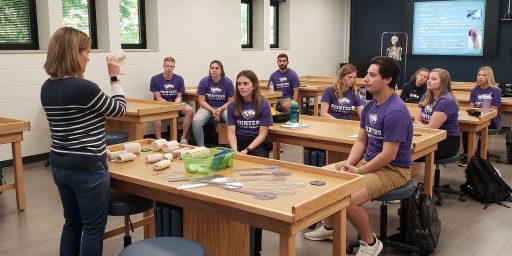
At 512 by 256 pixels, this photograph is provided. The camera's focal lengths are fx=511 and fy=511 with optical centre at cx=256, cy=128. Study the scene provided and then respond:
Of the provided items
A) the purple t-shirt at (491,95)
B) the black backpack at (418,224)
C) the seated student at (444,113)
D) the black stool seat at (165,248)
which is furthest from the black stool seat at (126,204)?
the purple t-shirt at (491,95)

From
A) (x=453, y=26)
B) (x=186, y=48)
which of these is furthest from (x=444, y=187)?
(x=453, y=26)

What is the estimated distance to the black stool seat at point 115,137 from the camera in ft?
16.1

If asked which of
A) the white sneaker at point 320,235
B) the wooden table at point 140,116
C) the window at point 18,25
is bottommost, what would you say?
the white sneaker at point 320,235

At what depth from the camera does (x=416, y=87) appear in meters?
6.35

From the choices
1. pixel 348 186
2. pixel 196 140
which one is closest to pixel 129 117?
pixel 196 140

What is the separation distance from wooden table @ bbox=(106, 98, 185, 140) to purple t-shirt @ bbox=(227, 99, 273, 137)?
3.87 ft

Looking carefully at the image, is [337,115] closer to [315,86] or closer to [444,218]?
[444,218]

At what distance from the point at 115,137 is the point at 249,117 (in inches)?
61.5

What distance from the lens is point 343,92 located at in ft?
16.6

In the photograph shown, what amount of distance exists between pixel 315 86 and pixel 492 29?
389 centimetres

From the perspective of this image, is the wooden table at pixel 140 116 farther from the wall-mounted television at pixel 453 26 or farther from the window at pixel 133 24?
the wall-mounted television at pixel 453 26

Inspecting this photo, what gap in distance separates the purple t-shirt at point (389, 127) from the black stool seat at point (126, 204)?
4.60 ft

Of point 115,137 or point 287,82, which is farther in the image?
point 287,82

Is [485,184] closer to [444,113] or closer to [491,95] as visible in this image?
[444,113]
